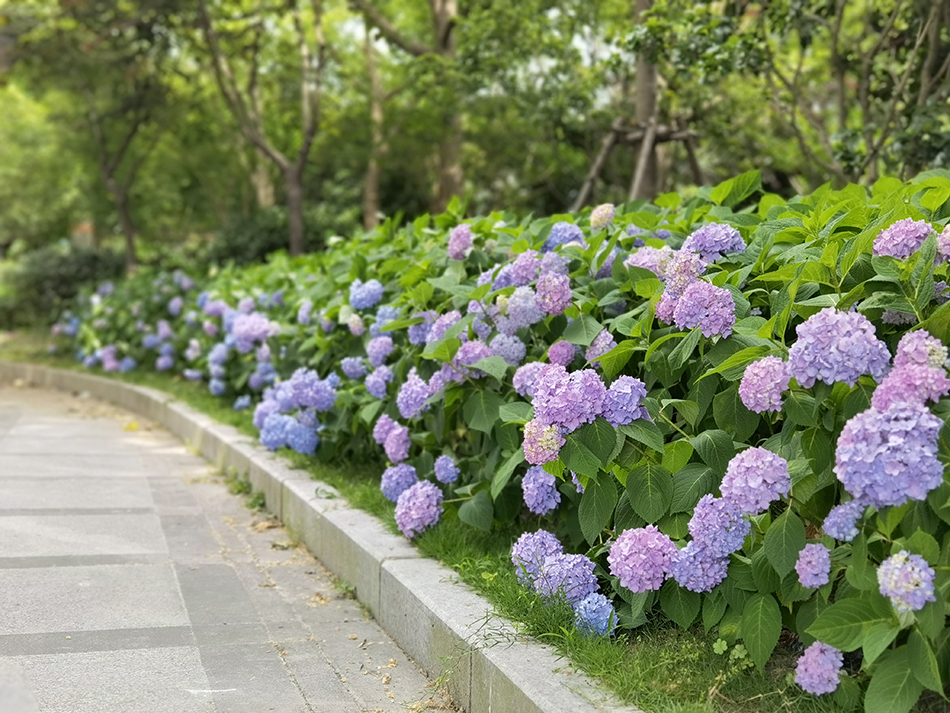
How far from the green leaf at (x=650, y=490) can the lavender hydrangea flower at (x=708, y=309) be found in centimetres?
41

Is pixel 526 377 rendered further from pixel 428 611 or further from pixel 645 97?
pixel 645 97

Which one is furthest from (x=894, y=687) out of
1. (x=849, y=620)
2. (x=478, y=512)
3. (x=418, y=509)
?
(x=418, y=509)

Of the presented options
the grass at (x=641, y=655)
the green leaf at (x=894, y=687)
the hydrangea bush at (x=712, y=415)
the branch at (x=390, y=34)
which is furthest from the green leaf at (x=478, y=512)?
the branch at (x=390, y=34)

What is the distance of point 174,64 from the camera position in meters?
15.0

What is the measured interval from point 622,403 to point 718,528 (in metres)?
0.45

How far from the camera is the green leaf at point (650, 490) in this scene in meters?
2.67

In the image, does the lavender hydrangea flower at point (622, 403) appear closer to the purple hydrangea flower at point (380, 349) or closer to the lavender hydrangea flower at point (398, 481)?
the lavender hydrangea flower at point (398, 481)

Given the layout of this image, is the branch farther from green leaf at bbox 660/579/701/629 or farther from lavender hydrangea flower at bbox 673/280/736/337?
green leaf at bbox 660/579/701/629

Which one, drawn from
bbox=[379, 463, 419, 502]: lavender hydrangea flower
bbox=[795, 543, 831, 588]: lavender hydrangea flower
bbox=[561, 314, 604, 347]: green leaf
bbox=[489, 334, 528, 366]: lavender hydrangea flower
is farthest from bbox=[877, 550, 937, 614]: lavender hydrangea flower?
bbox=[379, 463, 419, 502]: lavender hydrangea flower

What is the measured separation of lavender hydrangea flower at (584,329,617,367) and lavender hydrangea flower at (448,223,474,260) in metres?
1.20

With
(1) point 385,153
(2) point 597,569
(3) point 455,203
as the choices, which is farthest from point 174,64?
(2) point 597,569

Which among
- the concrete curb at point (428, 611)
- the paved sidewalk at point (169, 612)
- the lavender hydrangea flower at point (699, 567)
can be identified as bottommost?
the paved sidewalk at point (169, 612)

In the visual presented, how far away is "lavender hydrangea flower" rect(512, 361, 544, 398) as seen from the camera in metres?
3.30

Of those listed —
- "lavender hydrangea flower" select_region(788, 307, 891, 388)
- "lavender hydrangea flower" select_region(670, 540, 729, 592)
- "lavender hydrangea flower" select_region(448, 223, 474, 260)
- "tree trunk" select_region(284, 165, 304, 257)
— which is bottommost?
"lavender hydrangea flower" select_region(670, 540, 729, 592)
